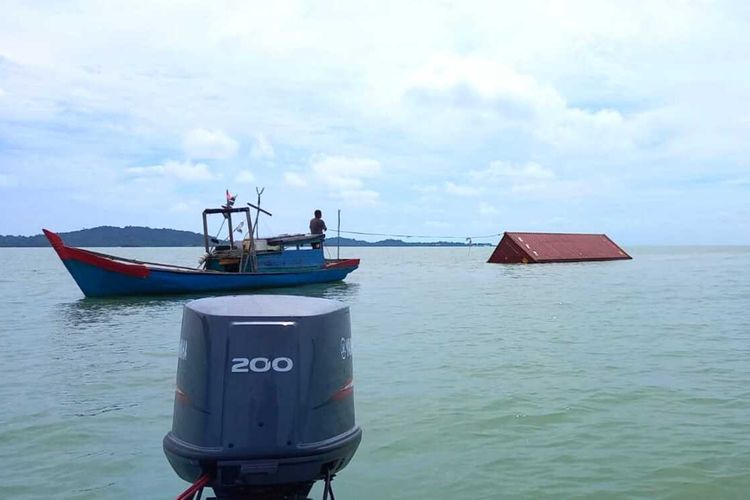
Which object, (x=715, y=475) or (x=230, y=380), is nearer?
(x=230, y=380)

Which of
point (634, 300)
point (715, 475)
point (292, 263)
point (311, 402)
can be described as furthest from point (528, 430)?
point (292, 263)

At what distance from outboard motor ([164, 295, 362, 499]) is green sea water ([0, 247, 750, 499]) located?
2.52m

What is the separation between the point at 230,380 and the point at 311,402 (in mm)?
440

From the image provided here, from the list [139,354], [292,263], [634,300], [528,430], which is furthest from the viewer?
[292,263]

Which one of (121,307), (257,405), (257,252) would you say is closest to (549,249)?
(257,252)

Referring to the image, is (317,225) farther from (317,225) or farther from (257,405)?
(257,405)

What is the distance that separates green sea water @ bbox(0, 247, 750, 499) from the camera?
614 cm

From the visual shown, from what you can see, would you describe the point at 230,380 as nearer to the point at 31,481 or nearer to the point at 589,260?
the point at 31,481

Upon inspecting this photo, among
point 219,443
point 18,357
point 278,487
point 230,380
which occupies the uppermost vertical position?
point 230,380

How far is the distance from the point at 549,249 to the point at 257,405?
51.5 m

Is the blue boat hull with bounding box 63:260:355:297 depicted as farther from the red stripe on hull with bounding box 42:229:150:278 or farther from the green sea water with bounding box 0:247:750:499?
the green sea water with bounding box 0:247:750:499

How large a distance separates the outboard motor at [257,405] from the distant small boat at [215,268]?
21884 millimetres

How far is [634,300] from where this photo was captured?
23.5 metres

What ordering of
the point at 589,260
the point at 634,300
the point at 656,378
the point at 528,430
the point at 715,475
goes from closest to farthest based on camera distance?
the point at 715,475
the point at 528,430
the point at 656,378
the point at 634,300
the point at 589,260
